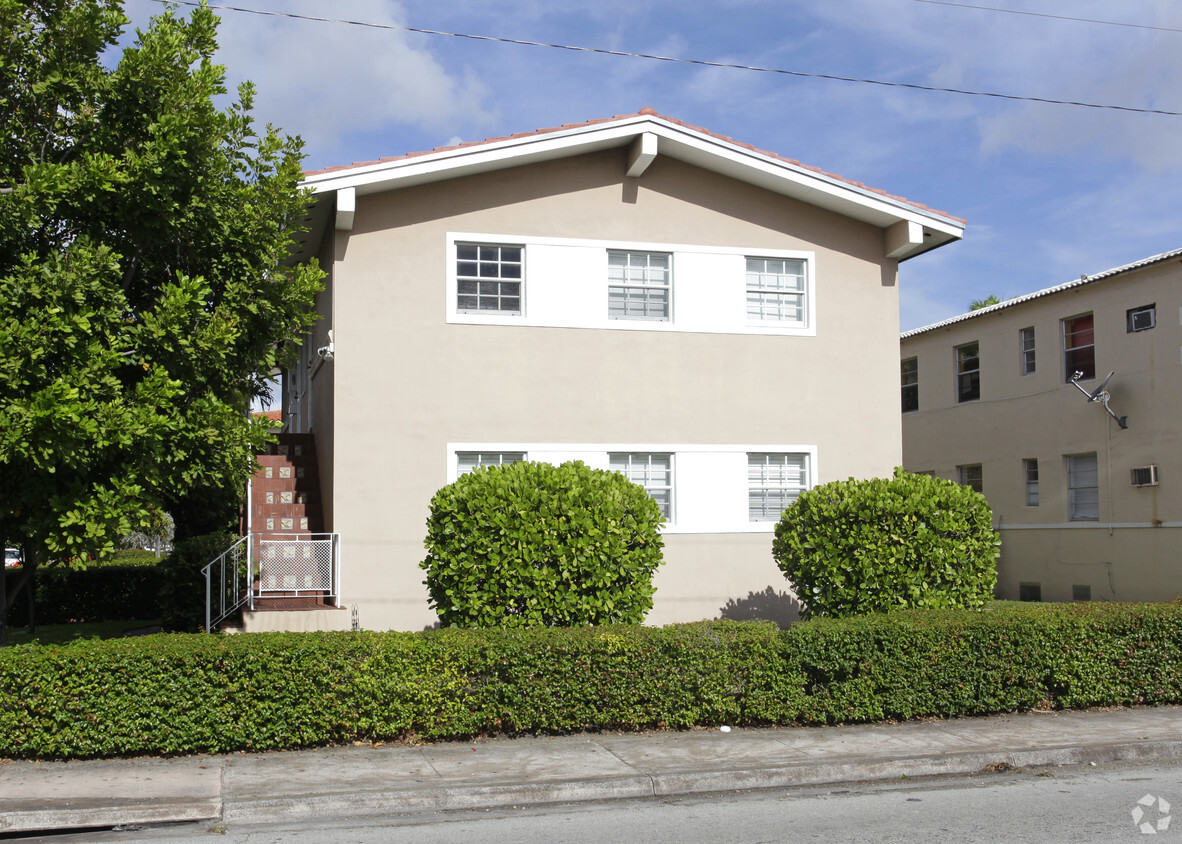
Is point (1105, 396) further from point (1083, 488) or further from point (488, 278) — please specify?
point (488, 278)

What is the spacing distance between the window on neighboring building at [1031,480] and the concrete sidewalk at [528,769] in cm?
1378

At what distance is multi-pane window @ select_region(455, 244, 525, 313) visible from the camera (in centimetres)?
1398

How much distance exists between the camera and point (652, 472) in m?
14.3

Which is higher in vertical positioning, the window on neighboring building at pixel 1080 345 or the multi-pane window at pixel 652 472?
the window on neighboring building at pixel 1080 345

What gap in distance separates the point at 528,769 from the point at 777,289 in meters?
8.85

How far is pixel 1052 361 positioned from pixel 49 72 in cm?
1974

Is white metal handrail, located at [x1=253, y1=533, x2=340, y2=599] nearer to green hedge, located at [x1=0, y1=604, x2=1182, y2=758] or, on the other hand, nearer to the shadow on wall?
green hedge, located at [x1=0, y1=604, x2=1182, y2=758]

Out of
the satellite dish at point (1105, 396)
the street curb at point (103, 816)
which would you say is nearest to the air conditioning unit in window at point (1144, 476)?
the satellite dish at point (1105, 396)

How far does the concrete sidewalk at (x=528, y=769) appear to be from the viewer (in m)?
7.27

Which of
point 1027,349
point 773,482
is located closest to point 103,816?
point 773,482

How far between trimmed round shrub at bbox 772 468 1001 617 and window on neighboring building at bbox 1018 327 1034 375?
12555mm

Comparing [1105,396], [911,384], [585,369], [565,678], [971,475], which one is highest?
[911,384]

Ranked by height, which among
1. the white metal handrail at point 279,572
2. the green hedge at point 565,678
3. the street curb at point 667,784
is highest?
the white metal handrail at point 279,572

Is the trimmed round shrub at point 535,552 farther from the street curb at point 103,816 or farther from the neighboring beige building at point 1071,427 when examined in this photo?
the neighboring beige building at point 1071,427
